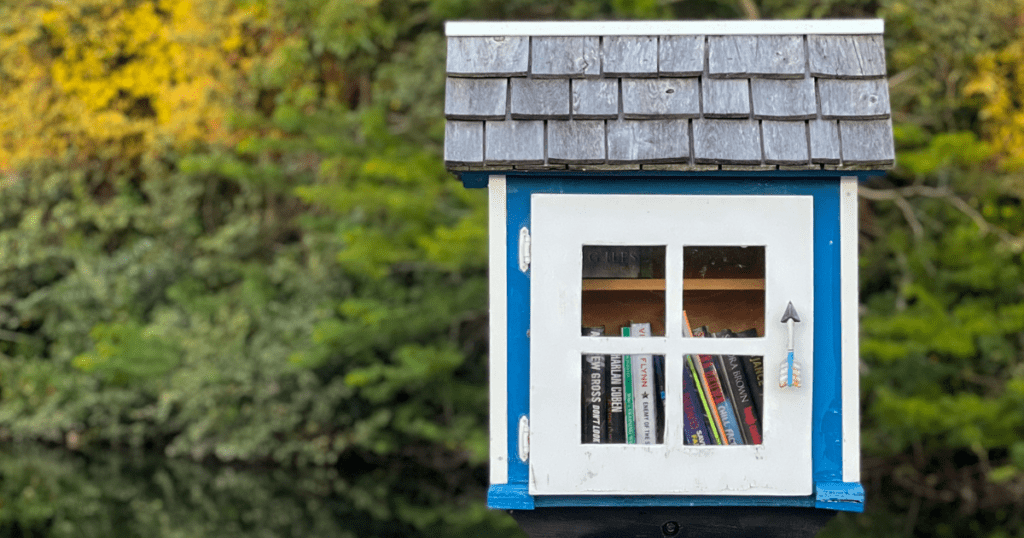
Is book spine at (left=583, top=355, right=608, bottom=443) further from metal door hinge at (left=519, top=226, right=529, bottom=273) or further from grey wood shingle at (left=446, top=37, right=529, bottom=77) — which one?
grey wood shingle at (left=446, top=37, right=529, bottom=77)

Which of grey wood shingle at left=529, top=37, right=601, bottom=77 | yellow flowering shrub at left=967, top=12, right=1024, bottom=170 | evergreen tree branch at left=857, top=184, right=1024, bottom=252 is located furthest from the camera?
yellow flowering shrub at left=967, top=12, right=1024, bottom=170

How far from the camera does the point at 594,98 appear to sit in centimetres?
199

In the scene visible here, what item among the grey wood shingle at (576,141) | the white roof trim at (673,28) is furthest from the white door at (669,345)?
the white roof trim at (673,28)

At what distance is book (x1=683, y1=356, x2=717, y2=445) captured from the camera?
2066 millimetres

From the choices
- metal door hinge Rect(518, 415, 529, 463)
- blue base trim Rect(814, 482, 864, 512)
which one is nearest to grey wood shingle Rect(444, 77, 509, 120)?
metal door hinge Rect(518, 415, 529, 463)

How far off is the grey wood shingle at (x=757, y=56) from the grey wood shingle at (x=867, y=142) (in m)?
0.17

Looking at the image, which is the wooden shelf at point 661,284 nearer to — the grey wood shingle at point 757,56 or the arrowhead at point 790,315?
the arrowhead at point 790,315

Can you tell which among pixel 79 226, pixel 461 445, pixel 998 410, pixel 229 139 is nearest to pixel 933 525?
pixel 998 410

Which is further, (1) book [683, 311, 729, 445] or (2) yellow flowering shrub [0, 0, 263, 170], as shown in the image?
(2) yellow flowering shrub [0, 0, 263, 170]

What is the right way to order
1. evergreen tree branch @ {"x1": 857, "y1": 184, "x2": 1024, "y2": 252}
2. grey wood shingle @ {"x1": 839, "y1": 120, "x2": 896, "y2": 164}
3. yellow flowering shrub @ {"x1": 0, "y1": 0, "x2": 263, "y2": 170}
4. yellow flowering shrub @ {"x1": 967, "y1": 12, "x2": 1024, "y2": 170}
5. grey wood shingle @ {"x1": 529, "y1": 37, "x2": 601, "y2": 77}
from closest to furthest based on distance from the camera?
grey wood shingle @ {"x1": 839, "y1": 120, "x2": 896, "y2": 164}
grey wood shingle @ {"x1": 529, "y1": 37, "x2": 601, "y2": 77}
evergreen tree branch @ {"x1": 857, "y1": 184, "x2": 1024, "y2": 252}
yellow flowering shrub @ {"x1": 967, "y1": 12, "x2": 1024, "y2": 170}
yellow flowering shrub @ {"x1": 0, "y1": 0, "x2": 263, "y2": 170}

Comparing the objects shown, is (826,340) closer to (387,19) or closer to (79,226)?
(387,19)

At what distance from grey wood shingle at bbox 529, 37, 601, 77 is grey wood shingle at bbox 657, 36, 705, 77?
14 cm

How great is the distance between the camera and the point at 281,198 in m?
8.82

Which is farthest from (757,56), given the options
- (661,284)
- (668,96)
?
(661,284)
